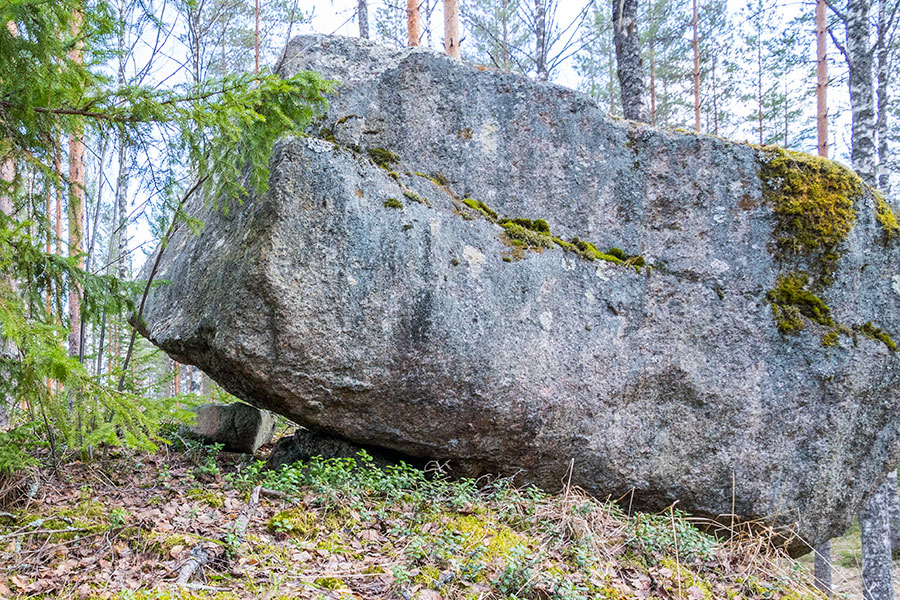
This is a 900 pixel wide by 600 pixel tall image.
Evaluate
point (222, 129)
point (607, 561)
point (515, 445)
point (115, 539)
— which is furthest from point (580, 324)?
point (115, 539)

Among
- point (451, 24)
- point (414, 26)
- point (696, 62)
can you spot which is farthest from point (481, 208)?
point (696, 62)

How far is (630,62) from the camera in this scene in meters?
7.42

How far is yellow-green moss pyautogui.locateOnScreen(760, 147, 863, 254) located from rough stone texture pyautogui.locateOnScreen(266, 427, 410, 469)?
377cm

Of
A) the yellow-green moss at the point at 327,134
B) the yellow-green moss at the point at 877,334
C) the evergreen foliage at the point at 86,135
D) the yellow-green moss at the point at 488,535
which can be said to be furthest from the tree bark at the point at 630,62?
the yellow-green moss at the point at 488,535

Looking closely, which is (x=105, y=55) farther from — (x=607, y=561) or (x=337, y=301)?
(x=607, y=561)

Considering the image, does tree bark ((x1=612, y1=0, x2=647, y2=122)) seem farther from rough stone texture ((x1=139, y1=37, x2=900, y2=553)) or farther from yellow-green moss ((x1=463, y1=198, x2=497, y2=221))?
yellow-green moss ((x1=463, y1=198, x2=497, y2=221))

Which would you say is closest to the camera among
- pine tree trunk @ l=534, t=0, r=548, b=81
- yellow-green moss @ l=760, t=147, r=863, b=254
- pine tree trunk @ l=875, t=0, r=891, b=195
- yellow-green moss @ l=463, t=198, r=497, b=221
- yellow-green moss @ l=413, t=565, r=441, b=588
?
yellow-green moss @ l=413, t=565, r=441, b=588

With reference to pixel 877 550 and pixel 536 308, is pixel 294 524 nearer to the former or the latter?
pixel 536 308

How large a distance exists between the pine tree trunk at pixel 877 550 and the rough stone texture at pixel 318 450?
6.79 metres

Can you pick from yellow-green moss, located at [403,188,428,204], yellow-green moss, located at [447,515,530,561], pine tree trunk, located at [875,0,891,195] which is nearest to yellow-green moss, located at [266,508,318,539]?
yellow-green moss, located at [447,515,530,561]

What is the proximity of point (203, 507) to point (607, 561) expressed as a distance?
2.55 metres

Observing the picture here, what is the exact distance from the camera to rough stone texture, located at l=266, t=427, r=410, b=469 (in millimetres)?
4348

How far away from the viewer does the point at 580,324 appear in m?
4.35

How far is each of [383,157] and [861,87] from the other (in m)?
7.16
